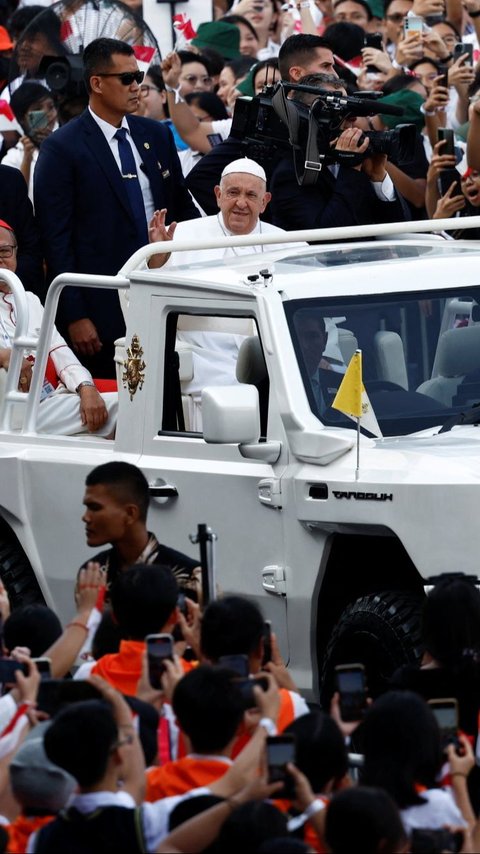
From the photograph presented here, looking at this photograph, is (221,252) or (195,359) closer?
(195,359)

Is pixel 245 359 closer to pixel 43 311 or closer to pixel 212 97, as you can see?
pixel 43 311

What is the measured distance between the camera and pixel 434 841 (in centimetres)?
485

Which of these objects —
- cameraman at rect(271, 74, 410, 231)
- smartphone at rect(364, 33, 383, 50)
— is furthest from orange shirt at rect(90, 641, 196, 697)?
smartphone at rect(364, 33, 383, 50)

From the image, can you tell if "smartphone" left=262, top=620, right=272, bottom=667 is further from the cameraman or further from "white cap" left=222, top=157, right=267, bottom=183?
the cameraman

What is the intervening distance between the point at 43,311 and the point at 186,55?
5.43 metres

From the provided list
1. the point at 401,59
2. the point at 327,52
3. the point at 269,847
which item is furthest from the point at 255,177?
the point at 269,847

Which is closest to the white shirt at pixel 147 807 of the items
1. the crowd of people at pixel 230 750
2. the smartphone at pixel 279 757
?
the crowd of people at pixel 230 750

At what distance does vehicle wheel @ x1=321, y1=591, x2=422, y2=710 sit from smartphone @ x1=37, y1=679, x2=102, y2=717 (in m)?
1.91

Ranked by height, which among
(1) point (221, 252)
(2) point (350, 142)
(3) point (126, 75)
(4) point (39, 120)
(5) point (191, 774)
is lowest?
(5) point (191, 774)

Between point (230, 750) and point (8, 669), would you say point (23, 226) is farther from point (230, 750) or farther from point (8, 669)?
point (230, 750)

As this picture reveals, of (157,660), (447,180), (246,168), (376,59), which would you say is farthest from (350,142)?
(157,660)

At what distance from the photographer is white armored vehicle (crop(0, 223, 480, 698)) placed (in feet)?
24.3

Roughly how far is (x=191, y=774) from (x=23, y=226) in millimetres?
6121

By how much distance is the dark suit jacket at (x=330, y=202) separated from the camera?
10.1 meters
